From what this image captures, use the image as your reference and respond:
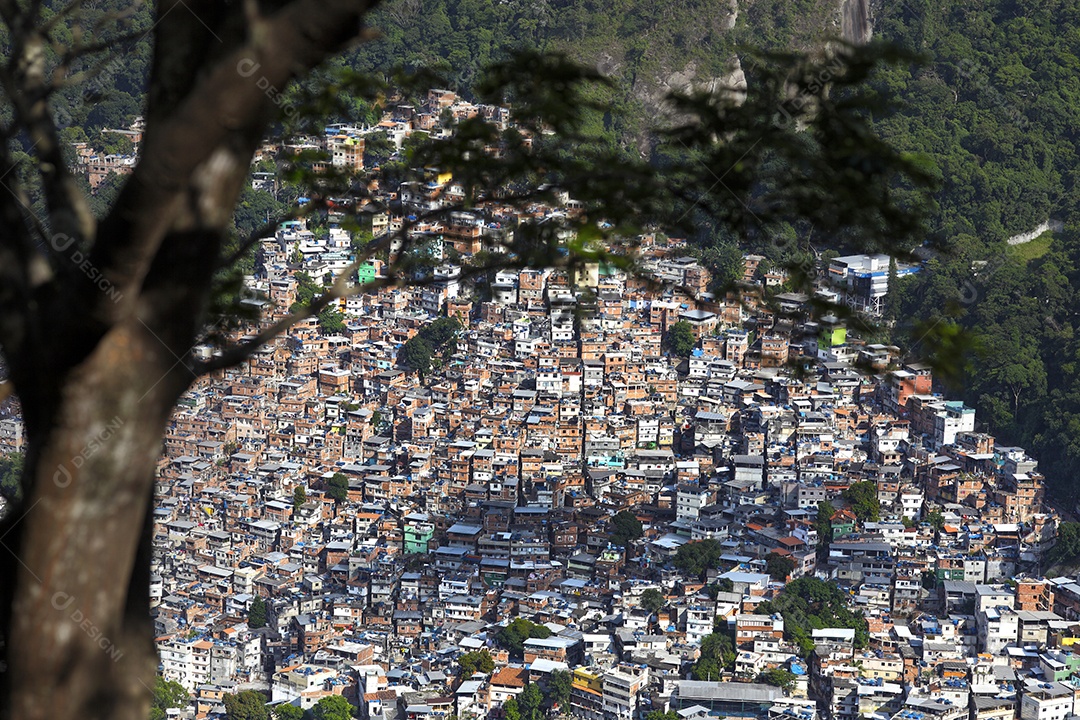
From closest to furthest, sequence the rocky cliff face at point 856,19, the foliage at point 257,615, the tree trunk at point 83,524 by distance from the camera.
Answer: the tree trunk at point 83,524, the foliage at point 257,615, the rocky cliff face at point 856,19

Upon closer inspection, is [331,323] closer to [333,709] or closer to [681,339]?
[681,339]

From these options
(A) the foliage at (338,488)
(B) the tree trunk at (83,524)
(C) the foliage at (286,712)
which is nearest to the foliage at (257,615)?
(C) the foliage at (286,712)

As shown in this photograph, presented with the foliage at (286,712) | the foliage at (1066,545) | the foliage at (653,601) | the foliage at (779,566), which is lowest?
the foliage at (286,712)

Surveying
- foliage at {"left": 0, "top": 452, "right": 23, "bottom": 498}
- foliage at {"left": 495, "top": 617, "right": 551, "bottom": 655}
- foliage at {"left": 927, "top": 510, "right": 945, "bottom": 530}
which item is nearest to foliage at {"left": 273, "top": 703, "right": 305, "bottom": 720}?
foliage at {"left": 495, "top": 617, "right": 551, "bottom": 655}

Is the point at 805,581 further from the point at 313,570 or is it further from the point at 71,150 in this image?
the point at 71,150

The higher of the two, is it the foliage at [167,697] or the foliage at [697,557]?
the foliage at [697,557]

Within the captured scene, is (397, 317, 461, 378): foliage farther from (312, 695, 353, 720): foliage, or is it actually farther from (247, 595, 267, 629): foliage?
(312, 695, 353, 720): foliage

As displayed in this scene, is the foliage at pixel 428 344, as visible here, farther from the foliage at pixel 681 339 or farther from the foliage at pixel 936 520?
the foliage at pixel 936 520
